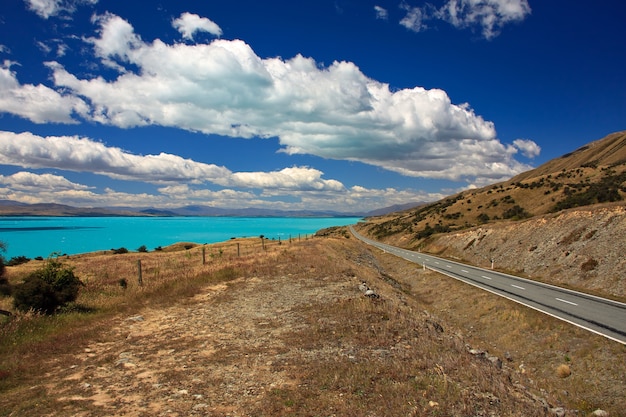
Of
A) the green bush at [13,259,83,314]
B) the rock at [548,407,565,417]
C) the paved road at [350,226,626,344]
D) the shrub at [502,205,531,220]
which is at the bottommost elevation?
the paved road at [350,226,626,344]

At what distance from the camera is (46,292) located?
50.5 feet

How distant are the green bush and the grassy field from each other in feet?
2.34

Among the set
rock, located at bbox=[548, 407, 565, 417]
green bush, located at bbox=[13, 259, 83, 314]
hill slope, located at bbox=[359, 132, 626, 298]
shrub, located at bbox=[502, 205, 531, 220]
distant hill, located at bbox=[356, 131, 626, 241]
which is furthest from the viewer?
shrub, located at bbox=[502, 205, 531, 220]

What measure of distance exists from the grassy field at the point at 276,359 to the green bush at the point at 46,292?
28.1 inches

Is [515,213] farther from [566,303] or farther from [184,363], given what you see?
[184,363]

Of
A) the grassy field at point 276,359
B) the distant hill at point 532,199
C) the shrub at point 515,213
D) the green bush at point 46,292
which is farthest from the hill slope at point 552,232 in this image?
the green bush at point 46,292

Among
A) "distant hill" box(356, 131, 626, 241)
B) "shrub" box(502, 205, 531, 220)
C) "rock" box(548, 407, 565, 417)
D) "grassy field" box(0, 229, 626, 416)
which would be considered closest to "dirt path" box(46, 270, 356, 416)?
"grassy field" box(0, 229, 626, 416)

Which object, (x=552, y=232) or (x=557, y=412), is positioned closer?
(x=557, y=412)

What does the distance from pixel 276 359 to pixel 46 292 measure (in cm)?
1149

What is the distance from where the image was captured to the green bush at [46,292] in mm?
15141

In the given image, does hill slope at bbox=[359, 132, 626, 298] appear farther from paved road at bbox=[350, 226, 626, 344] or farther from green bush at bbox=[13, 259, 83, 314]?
green bush at bbox=[13, 259, 83, 314]

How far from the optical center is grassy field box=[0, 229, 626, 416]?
7730mm

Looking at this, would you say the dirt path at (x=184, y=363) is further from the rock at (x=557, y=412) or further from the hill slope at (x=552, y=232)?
the hill slope at (x=552, y=232)

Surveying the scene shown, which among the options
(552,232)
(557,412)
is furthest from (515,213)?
(557,412)
